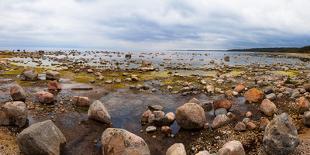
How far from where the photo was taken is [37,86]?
31328mm

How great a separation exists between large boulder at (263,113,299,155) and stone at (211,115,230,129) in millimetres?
4248

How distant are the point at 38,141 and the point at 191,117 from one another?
8.18 metres

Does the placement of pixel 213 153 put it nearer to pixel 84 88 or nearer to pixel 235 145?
pixel 235 145

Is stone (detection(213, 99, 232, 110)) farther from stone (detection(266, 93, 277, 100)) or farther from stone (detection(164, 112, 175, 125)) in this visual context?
stone (detection(266, 93, 277, 100))

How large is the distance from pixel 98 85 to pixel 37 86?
5.61m

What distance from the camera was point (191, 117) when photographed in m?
19.0

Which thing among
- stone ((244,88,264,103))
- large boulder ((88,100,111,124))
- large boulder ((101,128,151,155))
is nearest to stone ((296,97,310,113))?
stone ((244,88,264,103))

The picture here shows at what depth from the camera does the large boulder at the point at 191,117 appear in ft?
62.4

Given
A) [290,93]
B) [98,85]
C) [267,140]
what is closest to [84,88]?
[98,85]

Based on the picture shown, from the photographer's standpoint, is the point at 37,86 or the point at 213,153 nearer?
the point at 213,153

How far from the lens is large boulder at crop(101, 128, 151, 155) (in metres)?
14.9

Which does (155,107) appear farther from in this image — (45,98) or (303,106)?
(303,106)

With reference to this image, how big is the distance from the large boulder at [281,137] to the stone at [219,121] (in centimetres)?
425

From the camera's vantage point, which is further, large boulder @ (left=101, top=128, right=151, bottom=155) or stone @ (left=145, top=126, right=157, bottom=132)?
stone @ (left=145, top=126, right=157, bottom=132)
